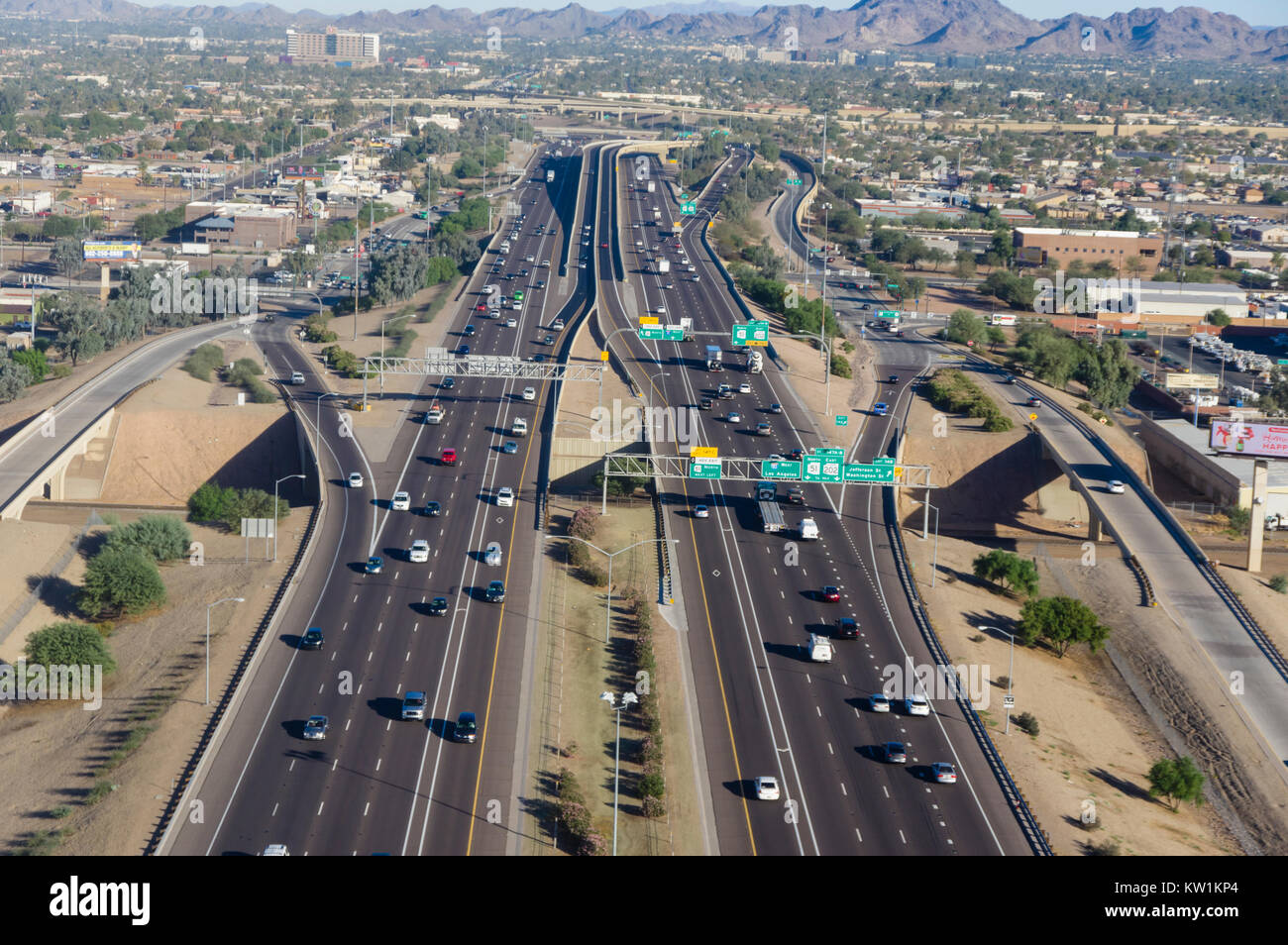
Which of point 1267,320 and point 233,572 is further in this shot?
point 1267,320

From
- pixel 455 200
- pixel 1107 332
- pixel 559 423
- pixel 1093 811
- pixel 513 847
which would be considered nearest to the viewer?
pixel 513 847

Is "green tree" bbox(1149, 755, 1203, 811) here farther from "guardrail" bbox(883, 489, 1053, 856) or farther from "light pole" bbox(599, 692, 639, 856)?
"light pole" bbox(599, 692, 639, 856)

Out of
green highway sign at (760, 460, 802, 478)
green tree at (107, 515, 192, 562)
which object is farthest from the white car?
green tree at (107, 515, 192, 562)

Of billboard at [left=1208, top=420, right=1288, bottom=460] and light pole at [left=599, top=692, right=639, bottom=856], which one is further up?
billboard at [left=1208, top=420, right=1288, bottom=460]

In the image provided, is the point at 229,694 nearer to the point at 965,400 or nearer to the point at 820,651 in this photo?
the point at 820,651

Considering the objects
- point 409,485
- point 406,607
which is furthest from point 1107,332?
point 406,607

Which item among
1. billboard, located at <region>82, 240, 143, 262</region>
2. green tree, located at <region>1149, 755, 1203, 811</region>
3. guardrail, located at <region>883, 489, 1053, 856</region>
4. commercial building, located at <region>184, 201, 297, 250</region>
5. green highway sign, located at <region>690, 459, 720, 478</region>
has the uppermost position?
commercial building, located at <region>184, 201, 297, 250</region>

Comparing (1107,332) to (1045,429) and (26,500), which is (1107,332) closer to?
(1045,429)

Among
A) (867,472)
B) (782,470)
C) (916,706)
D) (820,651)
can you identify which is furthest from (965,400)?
(916,706)
